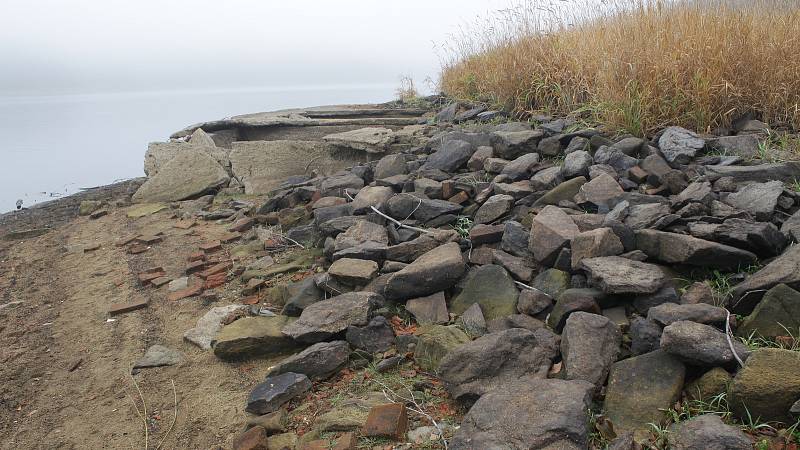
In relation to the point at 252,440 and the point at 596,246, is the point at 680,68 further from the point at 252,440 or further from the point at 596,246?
the point at 252,440

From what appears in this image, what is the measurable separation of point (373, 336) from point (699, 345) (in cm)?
143

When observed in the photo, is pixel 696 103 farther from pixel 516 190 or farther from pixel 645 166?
pixel 516 190

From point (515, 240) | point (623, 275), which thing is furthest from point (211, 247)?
point (623, 275)

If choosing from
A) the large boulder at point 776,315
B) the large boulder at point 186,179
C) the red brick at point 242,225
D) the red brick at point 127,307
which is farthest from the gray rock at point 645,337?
the large boulder at point 186,179

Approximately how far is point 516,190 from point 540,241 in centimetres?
75

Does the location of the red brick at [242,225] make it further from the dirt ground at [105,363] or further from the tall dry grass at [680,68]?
the tall dry grass at [680,68]

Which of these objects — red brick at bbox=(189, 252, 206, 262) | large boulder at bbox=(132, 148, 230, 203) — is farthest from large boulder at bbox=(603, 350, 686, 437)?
large boulder at bbox=(132, 148, 230, 203)

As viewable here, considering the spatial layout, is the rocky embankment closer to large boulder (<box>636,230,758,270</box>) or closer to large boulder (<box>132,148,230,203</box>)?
large boulder (<box>636,230,758,270</box>)

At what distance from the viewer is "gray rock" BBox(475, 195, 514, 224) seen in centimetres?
359

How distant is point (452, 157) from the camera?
15.2 ft

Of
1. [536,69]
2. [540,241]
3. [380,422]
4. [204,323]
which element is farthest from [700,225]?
[536,69]

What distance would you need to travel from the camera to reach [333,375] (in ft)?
8.80

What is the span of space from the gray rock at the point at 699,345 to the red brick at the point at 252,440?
1.54 meters

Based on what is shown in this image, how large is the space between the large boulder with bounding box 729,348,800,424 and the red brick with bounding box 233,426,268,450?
1.67m
